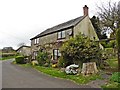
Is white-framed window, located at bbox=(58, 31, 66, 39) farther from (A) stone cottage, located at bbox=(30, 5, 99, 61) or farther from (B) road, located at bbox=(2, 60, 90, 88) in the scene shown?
(B) road, located at bbox=(2, 60, 90, 88)

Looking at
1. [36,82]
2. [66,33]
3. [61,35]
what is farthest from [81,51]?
[61,35]

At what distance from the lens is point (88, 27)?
32.6m

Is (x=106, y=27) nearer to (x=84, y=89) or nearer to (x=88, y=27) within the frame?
(x=88, y=27)

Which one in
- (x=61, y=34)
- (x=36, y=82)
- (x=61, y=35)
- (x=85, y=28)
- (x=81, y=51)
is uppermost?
(x=85, y=28)

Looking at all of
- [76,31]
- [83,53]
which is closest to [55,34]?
[76,31]

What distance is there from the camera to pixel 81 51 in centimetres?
2208

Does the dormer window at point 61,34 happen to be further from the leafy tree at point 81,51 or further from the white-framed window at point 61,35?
the leafy tree at point 81,51

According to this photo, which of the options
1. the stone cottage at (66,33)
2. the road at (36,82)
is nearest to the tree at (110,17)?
the stone cottage at (66,33)

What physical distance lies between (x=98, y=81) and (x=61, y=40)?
17.0 meters

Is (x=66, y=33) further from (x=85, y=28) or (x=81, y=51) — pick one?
(x=81, y=51)

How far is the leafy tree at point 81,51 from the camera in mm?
21906

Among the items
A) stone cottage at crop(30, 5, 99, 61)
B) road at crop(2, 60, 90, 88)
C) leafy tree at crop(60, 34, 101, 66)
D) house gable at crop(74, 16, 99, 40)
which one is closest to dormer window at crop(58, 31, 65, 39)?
stone cottage at crop(30, 5, 99, 61)

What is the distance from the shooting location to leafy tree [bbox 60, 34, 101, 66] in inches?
862

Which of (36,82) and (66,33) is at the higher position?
(66,33)
